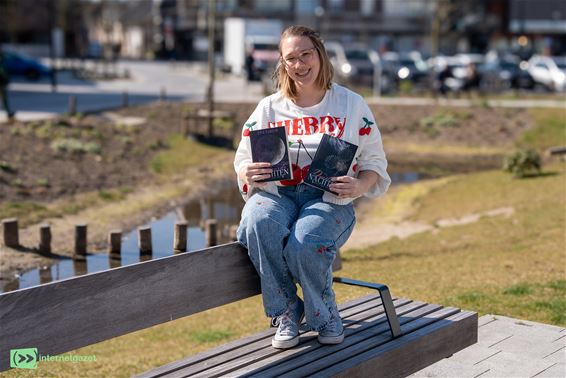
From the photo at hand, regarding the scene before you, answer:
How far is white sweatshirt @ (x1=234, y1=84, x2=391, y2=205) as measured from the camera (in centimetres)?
475

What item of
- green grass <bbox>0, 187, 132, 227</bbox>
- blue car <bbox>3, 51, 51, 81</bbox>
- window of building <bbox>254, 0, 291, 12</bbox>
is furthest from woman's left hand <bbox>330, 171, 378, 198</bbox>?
window of building <bbox>254, 0, 291, 12</bbox>

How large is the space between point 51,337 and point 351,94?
2015 millimetres

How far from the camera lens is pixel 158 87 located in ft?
140

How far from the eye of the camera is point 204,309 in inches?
176

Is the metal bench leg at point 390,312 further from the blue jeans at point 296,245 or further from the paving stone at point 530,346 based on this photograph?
the paving stone at point 530,346

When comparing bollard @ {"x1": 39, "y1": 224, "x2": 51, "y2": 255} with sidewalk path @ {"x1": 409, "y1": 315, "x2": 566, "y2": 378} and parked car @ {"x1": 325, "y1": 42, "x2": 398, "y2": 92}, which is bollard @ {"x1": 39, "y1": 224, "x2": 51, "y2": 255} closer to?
sidewalk path @ {"x1": 409, "y1": 315, "x2": 566, "y2": 378}

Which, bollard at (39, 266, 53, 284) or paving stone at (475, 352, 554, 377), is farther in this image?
bollard at (39, 266, 53, 284)

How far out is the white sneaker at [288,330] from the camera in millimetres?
4641

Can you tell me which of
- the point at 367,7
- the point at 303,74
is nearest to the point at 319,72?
the point at 303,74

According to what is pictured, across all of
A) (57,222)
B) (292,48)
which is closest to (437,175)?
(57,222)

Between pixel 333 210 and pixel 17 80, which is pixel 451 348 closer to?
pixel 333 210

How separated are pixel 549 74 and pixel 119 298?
41391mm

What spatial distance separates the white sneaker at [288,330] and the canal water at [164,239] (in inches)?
248

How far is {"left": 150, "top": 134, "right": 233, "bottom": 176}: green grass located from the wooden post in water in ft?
25.9
